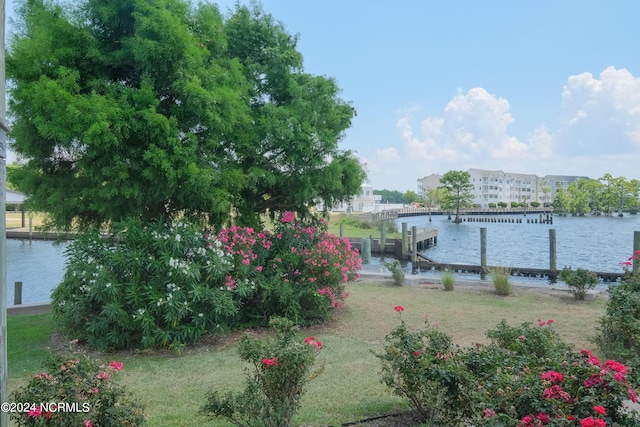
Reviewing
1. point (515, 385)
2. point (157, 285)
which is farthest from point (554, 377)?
point (157, 285)

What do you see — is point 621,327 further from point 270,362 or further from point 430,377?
point 270,362

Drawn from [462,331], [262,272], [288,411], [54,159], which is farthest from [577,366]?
[54,159]

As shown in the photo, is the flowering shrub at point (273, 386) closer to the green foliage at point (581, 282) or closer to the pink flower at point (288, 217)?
the pink flower at point (288, 217)

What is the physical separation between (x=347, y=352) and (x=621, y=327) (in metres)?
3.64

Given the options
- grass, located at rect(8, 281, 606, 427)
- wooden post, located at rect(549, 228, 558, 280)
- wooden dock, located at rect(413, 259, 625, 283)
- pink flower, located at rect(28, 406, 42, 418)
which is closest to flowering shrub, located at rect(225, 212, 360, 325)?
grass, located at rect(8, 281, 606, 427)

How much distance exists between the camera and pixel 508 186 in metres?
107

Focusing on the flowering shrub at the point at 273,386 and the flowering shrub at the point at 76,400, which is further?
the flowering shrub at the point at 273,386

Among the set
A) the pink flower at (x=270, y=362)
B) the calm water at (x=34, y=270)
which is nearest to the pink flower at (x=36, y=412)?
the pink flower at (x=270, y=362)

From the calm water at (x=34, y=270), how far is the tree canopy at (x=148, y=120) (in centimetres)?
385

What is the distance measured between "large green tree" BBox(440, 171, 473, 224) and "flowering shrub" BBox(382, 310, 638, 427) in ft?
229

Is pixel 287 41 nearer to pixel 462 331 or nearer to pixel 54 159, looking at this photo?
pixel 54 159

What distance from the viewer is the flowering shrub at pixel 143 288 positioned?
625 cm

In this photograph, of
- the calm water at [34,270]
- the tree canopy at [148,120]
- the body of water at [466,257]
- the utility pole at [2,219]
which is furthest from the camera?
the body of water at [466,257]

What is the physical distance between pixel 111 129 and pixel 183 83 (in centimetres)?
120
